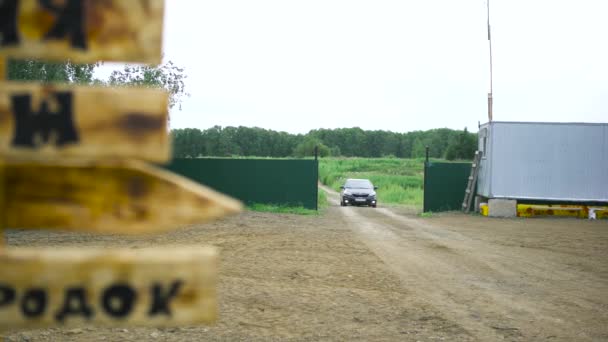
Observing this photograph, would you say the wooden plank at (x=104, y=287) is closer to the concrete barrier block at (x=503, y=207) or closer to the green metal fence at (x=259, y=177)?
the green metal fence at (x=259, y=177)

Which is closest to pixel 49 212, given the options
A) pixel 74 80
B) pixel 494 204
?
pixel 74 80

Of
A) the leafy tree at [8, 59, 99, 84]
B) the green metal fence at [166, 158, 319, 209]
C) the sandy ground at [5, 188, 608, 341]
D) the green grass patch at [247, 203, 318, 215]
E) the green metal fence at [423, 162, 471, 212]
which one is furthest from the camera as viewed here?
the green metal fence at [423, 162, 471, 212]

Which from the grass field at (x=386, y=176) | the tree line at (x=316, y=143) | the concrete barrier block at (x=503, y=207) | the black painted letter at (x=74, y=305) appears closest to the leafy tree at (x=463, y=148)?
the tree line at (x=316, y=143)

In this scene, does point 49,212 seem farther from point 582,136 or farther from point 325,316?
point 582,136

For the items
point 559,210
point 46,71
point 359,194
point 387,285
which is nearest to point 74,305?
point 387,285

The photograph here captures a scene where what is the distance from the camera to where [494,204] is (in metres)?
21.2

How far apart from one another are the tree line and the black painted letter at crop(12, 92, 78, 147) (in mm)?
16560

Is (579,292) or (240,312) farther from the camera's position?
(579,292)

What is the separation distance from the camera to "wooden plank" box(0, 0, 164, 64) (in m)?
1.38

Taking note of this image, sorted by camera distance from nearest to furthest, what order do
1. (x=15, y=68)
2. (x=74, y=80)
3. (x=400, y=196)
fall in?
(x=15, y=68), (x=74, y=80), (x=400, y=196)

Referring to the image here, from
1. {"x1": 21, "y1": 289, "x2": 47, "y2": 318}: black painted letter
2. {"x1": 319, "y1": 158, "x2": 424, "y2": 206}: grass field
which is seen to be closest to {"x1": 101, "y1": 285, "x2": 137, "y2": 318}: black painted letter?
{"x1": 21, "y1": 289, "x2": 47, "y2": 318}: black painted letter

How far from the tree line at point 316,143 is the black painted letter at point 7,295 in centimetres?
1656

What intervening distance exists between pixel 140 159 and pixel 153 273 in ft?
0.85

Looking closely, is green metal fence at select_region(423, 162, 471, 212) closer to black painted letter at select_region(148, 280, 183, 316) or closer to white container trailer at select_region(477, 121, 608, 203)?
white container trailer at select_region(477, 121, 608, 203)
